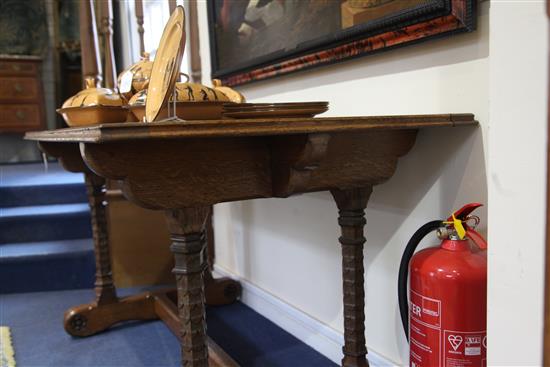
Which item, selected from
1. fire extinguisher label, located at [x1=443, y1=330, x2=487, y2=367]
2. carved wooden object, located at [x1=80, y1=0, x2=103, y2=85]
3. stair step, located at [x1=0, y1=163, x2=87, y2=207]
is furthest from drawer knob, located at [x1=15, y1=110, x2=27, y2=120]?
fire extinguisher label, located at [x1=443, y1=330, x2=487, y2=367]

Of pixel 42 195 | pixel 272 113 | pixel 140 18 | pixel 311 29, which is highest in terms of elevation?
pixel 140 18

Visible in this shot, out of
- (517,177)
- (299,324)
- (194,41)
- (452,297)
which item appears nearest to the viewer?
(517,177)

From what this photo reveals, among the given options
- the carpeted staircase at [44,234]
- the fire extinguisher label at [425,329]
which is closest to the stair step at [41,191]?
the carpeted staircase at [44,234]

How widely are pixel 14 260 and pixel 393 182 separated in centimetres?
213

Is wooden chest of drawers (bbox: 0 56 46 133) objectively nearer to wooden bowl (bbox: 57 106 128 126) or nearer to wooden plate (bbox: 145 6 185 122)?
wooden bowl (bbox: 57 106 128 126)

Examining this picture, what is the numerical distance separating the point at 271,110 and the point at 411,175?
48 cm

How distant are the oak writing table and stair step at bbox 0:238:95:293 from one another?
64.5 inches

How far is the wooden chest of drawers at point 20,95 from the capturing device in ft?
16.1

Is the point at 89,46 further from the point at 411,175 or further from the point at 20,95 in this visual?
the point at 20,95

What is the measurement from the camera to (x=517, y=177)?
68 cm

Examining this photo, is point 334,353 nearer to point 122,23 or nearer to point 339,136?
point 339,136

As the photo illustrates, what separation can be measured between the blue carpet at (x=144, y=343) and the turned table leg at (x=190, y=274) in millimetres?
638

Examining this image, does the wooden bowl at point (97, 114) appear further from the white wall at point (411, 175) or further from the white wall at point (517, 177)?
the white wall at point (517, 177)

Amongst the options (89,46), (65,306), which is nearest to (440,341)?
(89,46)
